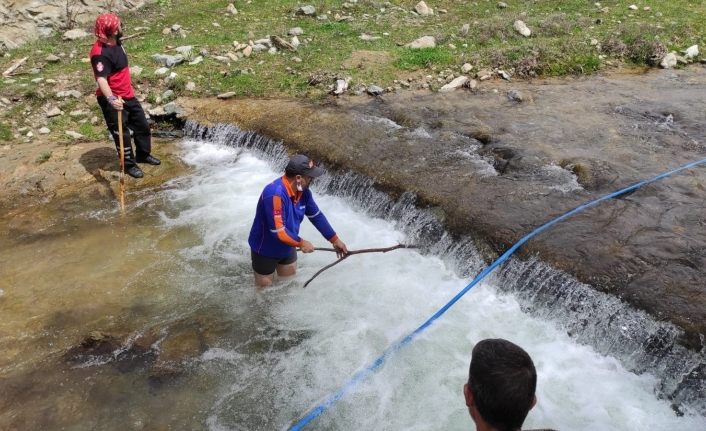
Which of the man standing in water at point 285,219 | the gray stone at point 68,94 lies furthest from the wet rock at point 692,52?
the gray stone at point 68,94

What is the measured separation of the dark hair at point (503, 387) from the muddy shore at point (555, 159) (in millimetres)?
3078

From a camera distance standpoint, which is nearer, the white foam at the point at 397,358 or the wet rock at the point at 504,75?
the white foam at the point at 397,358

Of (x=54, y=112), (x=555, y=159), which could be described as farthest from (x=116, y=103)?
(x=555, y=159)

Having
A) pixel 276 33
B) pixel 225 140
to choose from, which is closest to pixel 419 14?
pixel 276 33

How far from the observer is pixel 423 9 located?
14406 millimetres

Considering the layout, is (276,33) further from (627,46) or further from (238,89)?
(627,46)

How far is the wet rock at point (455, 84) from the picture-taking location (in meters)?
10.5

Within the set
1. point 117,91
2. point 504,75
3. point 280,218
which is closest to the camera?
point 280,218

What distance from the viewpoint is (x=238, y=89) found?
35.9 ft

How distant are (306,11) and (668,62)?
9036mm

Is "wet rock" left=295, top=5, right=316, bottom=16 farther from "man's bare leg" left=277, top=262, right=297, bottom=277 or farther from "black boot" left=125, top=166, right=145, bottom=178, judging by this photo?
"man's bare leg" left=277, top=262, right=297, bottom=277

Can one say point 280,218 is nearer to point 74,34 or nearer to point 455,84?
point 455,84

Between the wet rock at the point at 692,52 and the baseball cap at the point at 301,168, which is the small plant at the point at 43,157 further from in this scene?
the wet rock at the point at 692,52

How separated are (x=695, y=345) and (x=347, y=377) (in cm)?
312
